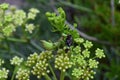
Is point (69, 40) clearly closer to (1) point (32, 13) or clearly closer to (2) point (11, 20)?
(2) point (11, 20)

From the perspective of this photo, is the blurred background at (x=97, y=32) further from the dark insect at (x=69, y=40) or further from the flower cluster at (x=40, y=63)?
the dark insect at (x=69, y=40)

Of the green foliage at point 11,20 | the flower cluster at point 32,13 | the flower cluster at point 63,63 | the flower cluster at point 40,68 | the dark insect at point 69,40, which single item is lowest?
the flower cluster at point 40,68

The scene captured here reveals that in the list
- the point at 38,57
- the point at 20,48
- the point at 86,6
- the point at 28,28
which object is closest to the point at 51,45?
the point at 38,57

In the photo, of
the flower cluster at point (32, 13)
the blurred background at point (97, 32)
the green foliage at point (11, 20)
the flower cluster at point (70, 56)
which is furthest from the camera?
the blurred background at point (97, 32)

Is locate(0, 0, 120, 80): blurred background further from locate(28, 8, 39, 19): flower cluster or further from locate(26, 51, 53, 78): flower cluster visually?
locate(26, 51, 53, 78): flower cluster

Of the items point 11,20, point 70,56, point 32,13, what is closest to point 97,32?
point 32,13

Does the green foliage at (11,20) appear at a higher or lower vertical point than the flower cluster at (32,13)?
lower

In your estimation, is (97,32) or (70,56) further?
(97,32)

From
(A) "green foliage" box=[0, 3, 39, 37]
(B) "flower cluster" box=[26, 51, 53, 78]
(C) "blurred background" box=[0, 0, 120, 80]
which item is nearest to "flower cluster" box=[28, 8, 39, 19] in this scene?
(A) "green foliage" box=[0, 3, 39, 37]

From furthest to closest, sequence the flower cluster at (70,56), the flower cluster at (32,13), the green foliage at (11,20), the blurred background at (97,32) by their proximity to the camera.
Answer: the blurred background at (97,32), the flower cluster at (32,13), the green foliage at (11,20), the flower cluster at (70,56)

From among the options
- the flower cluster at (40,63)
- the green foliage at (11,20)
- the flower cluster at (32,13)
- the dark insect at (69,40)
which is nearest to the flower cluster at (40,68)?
the flower cluster at (40,63)
